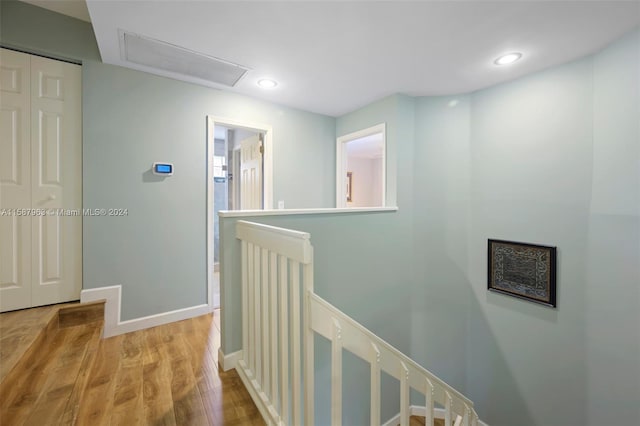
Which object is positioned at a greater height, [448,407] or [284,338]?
[284,338]

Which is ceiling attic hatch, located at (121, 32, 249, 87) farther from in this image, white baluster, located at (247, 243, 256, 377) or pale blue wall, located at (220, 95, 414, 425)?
white baluster, located at (247, 243, 256, 377)

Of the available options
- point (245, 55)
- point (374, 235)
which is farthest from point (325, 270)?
point (245, 55)

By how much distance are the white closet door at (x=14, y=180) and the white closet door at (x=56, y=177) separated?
0.12ft

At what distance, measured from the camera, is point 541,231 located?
2.50 metres

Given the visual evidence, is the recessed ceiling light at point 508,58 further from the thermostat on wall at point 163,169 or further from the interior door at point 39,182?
the interior door at point 39,182

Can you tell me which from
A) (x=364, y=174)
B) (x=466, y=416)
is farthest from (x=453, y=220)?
(x=364, y=174)

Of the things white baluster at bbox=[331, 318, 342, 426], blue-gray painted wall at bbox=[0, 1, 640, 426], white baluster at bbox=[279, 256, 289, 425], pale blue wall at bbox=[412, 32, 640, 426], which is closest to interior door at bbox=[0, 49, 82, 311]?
blue-gray painted wall at bbox=[0, 1, 640, 426]

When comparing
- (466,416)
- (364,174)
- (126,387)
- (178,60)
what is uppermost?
(178,60)

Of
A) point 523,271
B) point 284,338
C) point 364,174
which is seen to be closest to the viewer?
point 284,338

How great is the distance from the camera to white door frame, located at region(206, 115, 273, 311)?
2.71 metres

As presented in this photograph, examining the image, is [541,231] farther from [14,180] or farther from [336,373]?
[14,180]

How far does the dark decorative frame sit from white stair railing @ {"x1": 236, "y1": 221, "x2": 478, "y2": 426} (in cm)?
138

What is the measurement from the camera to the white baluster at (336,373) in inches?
41.3

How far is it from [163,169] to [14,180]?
3.18 ft
